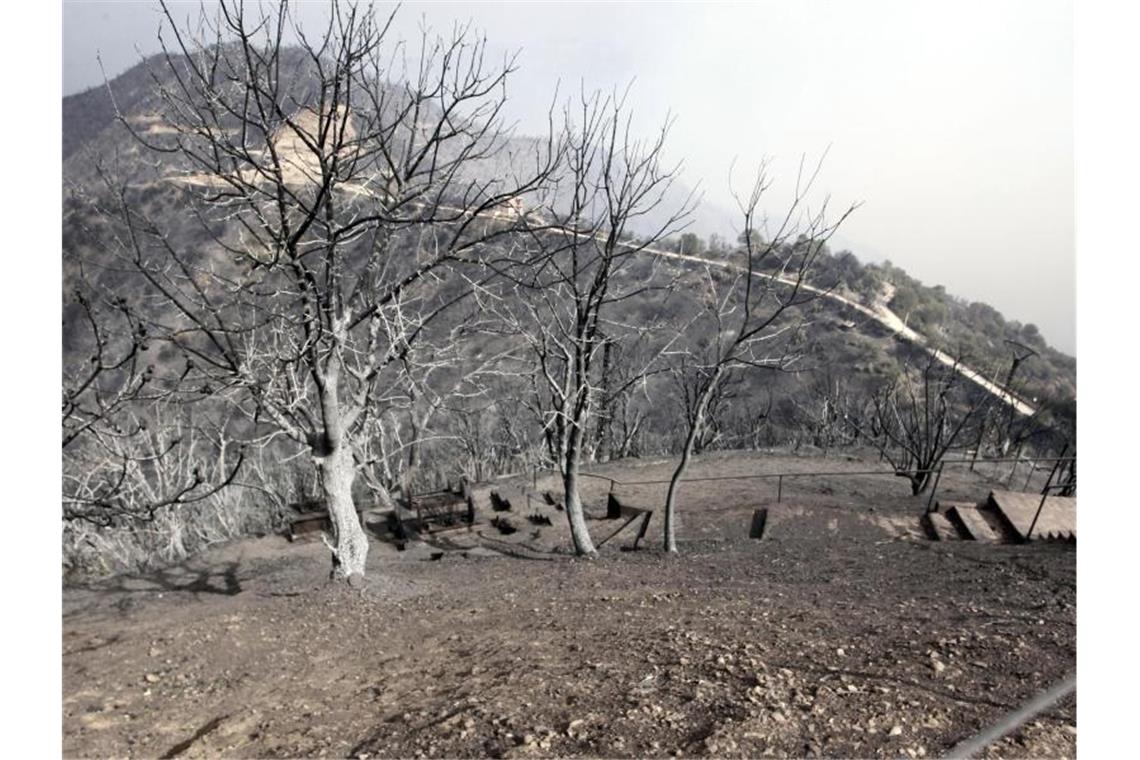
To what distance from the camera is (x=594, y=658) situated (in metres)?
3.15

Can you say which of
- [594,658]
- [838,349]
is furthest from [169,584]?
[838,349]

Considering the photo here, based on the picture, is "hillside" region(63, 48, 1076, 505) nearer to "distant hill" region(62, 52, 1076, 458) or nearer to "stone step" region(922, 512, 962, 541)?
"distant hill" region(62, 52, 1076, 458)

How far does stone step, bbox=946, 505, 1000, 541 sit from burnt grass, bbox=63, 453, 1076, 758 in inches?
23.5

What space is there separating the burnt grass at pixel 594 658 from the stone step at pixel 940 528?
520 millimetres

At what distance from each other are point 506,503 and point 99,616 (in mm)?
5217

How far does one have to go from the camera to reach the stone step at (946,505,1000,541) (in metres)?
6.48

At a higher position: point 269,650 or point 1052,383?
point 1052,383

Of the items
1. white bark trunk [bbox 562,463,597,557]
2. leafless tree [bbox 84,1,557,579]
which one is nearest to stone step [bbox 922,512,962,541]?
white bark trunk [bbox 562,463,597,557]

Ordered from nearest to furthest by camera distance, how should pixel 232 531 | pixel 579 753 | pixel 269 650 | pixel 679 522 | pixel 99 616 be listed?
1. pixel 579 753
2. pixel 269 650
3. pixel 99 616
4. pixel 679 522
5. pixel 232 531

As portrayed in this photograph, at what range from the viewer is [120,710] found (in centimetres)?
303

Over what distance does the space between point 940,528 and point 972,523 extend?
0.95 feet

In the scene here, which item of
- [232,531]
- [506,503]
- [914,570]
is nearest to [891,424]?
[506,503]

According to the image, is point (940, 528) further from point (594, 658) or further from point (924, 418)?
point (924, 418)
